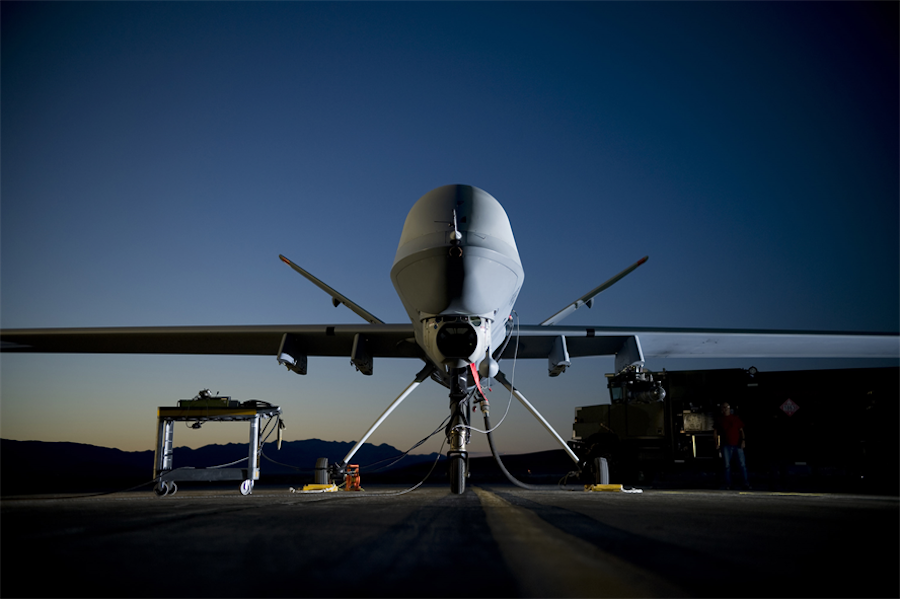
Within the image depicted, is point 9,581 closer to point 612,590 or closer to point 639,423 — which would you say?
point 612,590

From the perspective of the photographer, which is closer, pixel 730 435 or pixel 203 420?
pixel 203 420

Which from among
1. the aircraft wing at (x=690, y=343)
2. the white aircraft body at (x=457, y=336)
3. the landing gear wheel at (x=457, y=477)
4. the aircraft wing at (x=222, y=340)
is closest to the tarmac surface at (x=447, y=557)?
the white aircraft body at (x=457, y=336)

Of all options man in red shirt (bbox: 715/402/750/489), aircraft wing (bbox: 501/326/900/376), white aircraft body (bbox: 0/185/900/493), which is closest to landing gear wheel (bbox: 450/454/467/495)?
white aircraft body (bbox: 0/185/900/493)

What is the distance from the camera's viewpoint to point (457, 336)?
5168 millimetres

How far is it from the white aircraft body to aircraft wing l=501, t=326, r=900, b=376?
0.02 m

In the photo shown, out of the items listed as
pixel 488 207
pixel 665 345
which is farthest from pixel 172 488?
pixel 665 345

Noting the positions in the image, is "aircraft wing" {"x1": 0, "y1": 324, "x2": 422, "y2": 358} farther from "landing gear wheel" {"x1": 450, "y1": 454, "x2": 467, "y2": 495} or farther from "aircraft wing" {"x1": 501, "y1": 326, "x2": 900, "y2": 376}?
"landing gear wheel" {"x1": 450, "y1": 454, "x2": 467, "y2": 495}

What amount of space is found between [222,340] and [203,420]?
168cm

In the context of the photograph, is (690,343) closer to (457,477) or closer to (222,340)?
(457,477)

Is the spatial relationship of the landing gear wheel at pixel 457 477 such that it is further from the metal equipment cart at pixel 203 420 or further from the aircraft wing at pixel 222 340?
the metal equipment cart at pixel 203 420

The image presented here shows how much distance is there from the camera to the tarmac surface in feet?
3.33

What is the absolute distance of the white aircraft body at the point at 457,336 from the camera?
5.05m

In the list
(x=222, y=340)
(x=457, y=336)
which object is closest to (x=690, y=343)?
(x=457, y=336)

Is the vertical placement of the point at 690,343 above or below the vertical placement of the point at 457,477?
above
